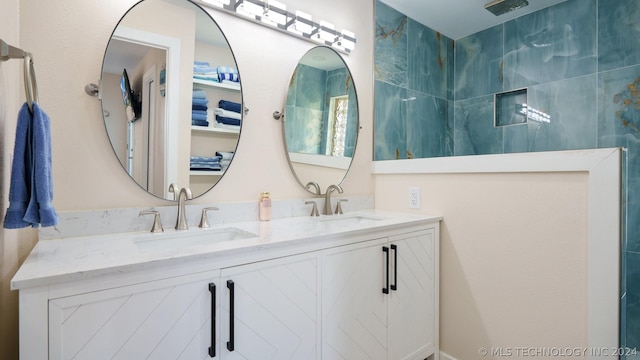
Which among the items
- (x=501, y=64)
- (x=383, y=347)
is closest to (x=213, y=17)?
(x=383, y=347)

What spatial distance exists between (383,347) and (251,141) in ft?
3.80

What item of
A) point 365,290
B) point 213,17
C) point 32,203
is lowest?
point 365,290

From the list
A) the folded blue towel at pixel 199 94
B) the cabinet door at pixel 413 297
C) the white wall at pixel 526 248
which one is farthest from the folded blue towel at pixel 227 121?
the white wall at pixel 526 248

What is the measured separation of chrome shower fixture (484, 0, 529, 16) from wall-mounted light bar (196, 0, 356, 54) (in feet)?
3.19

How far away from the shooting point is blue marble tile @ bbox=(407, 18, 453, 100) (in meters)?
2.51

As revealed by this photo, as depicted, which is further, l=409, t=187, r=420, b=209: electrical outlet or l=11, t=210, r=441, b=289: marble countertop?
l=409, t=187, r=420, b=209: electrical outlet

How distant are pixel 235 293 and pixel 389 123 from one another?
172cm

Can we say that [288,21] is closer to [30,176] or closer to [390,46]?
[390,46]

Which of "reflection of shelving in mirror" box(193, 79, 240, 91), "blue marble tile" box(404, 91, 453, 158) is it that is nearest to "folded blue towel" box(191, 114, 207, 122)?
"reflection of shelving in mirror" box(193, 79, 240, 91)

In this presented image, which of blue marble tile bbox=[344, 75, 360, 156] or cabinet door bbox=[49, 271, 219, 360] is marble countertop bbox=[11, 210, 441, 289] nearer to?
cabinet door bbox=[49, 271, 219, 360]

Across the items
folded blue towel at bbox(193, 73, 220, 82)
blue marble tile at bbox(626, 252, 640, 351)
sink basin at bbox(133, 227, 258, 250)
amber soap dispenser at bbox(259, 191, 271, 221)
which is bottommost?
blue marble tile at bbox(626, 252, 640, 351)

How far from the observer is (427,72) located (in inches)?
103

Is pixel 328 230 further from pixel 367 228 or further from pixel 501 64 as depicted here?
pixel 501 64

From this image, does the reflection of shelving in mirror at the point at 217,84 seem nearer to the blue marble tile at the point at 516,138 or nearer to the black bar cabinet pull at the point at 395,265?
the black bar cabinet pull at the point at 395,265
